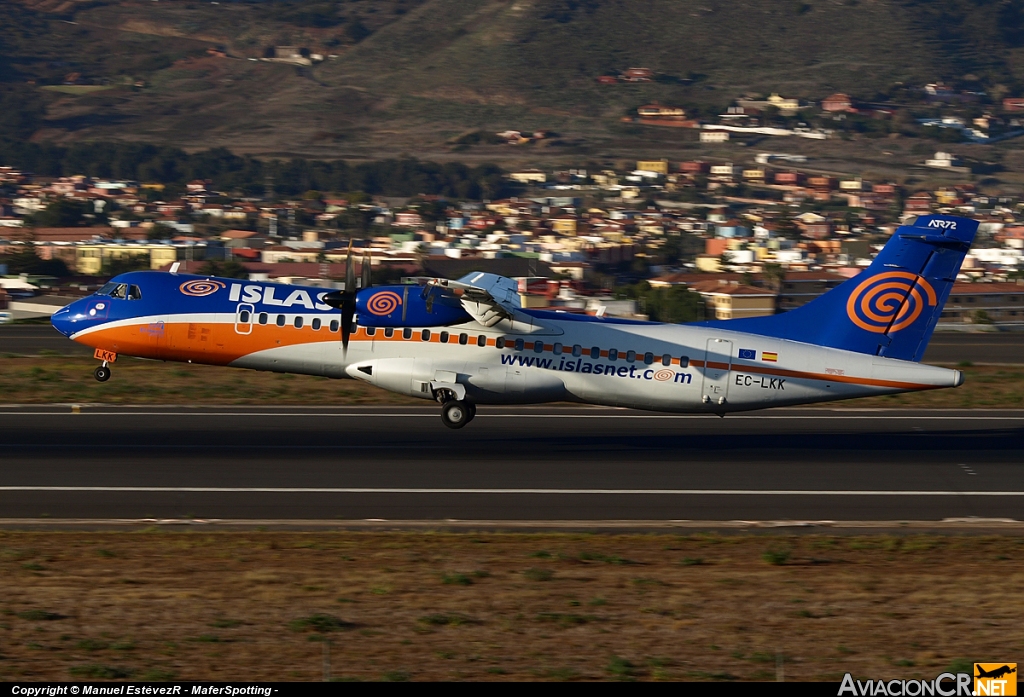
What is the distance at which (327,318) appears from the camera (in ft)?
96.0

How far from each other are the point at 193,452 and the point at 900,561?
1582 cm

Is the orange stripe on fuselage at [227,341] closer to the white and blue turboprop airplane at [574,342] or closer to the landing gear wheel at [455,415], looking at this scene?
the white and blue turboprop airplane at [574,342]

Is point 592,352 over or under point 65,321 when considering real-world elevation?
over

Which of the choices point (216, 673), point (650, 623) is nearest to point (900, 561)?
point (650, 623)

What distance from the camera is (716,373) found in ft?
94.6

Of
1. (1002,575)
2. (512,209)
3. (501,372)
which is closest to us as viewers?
(1002,575)

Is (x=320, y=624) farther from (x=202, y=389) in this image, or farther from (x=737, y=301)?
(x=737, y=301)

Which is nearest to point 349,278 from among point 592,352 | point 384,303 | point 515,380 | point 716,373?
point 384,303

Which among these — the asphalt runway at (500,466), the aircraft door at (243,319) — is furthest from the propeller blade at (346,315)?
the asphalt runway at (500,466)

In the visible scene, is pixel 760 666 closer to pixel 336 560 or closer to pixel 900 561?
Result: pixel 900 561

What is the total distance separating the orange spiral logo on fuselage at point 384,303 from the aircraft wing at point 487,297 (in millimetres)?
934

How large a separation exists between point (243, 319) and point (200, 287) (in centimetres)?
156

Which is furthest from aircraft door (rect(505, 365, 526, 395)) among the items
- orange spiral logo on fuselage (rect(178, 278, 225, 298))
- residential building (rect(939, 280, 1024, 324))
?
residential building (rect(939, 280, 1024, 324))

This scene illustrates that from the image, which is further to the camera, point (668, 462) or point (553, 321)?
point (553, 321)
